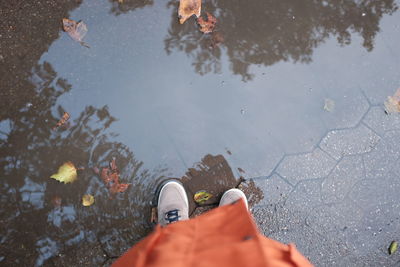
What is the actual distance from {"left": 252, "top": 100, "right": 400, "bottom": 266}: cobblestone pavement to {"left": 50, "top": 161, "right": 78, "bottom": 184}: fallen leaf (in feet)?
4.27

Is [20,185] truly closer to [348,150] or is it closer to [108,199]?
[108,199]

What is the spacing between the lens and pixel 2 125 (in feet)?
7.96

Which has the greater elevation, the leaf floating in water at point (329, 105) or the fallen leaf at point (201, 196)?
the leaf floating in water at point (329, 105)

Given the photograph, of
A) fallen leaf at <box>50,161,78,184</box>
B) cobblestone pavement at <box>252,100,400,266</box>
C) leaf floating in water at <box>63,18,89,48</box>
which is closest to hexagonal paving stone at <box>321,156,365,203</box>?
cobblestone pavement at <box>252,100,400,266</box>

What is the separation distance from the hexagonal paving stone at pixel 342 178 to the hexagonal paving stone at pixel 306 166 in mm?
59

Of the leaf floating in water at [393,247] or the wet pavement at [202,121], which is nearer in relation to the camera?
the wet pavement at [202,121]

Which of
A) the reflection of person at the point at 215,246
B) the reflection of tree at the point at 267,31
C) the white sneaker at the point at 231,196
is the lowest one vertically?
the reflection of person at the point at 215,246

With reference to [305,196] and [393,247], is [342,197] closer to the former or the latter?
[305,196]

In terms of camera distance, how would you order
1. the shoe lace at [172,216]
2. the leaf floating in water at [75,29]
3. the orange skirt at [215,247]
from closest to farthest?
the orange skirt at [215,247]
the shoe lace at [172,216]
the leaf floating in water at [75,29]

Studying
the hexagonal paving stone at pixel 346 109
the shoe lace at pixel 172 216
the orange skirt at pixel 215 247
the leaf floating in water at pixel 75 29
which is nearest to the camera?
the orange skirt at pixel 215 247

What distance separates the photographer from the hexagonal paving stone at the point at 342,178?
2.58m

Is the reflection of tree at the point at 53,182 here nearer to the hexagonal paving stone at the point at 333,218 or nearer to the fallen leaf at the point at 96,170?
the fallen leaf at the point at 96,170

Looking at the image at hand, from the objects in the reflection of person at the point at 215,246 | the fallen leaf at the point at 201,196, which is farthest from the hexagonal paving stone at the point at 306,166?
the reflection of person at the point at 215,246

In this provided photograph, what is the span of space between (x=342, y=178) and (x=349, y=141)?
28 centimetres
